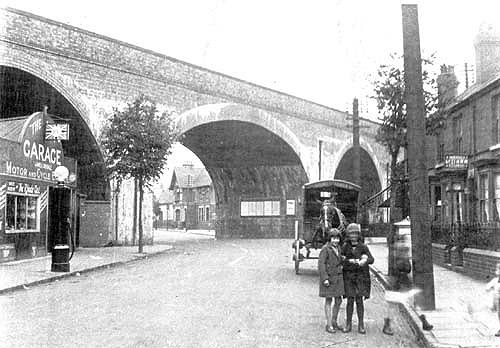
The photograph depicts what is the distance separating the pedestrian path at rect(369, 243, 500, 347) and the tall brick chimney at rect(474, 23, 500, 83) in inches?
484

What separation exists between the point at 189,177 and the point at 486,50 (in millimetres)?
50871

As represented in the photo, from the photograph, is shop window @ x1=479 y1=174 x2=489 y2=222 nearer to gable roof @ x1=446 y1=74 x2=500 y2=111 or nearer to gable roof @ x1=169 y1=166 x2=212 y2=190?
gable roof @ x1=446 y1=74 x2=500 y2=111

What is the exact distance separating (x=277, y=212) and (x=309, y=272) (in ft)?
78.8

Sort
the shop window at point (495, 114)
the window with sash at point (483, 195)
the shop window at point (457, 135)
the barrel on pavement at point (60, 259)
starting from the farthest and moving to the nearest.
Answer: the shop window at point (457, 135), the window with sash at point (483, 195), the shop window at point (495, 114), the barrel on pavement at point (60, 259)

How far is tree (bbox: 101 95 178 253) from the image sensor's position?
63.7ft

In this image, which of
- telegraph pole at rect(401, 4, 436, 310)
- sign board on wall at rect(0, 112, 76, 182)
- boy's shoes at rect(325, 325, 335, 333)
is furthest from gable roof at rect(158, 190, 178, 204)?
boy's shoes at rect(325, 325, 335, 333)

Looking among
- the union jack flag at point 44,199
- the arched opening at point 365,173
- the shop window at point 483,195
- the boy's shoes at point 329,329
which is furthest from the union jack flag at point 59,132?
the arched opening at point 365,173

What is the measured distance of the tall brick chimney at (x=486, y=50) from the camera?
20.9 metres

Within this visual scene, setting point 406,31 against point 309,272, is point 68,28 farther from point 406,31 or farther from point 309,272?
point 406,31

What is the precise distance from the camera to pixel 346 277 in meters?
7.21

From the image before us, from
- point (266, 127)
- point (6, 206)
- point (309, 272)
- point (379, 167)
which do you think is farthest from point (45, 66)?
point (379, 167)

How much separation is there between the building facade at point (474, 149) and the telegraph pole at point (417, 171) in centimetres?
605

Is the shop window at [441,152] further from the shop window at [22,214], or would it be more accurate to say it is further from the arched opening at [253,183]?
the shop window at [22,214]

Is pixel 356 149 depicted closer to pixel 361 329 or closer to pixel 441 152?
pixel 441 152
